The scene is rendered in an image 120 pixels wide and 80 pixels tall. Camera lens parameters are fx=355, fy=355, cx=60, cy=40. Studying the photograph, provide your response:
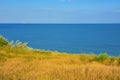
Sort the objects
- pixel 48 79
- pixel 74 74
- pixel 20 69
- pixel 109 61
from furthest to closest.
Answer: pixel 109 61, pixel 20 69, pixel 74 74, pixel 48 79

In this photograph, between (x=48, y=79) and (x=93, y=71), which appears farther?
(x=93, y=71)

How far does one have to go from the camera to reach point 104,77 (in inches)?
491

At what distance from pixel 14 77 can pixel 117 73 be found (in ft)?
12.5

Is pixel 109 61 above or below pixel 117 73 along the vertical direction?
below

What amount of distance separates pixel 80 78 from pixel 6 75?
2.65 metres

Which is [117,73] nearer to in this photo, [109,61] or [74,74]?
[74,74]

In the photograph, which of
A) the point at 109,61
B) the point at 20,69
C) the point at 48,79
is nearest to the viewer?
the point at 48,79

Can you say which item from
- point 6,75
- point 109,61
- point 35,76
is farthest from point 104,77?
point 109,61

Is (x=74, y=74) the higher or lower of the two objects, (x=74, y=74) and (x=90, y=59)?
the higher

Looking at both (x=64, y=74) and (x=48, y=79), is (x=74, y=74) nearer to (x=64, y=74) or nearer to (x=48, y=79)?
(x=64, y=74)

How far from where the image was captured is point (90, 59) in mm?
26312

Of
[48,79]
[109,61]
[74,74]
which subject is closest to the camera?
[48,79]

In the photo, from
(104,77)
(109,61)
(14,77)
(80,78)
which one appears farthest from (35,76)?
(109,61)

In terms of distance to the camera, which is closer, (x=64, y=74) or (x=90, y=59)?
(x=64, y=74)
